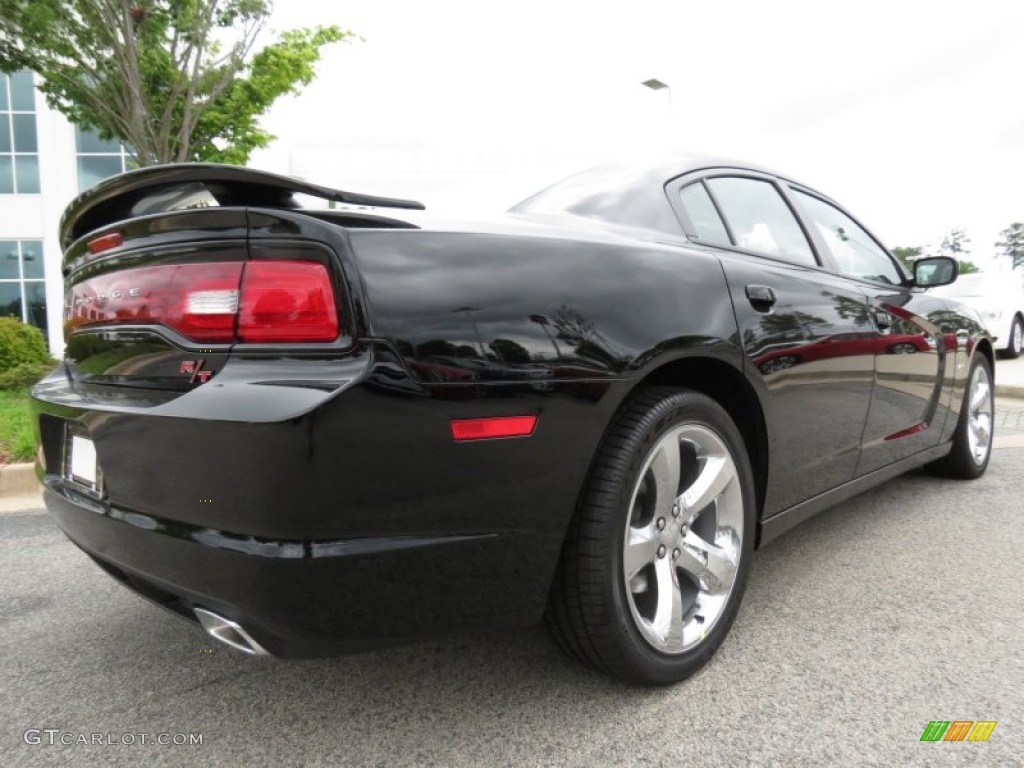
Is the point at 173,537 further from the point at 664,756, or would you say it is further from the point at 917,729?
the point at 917,729

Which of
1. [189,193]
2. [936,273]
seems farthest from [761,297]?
[936,273]

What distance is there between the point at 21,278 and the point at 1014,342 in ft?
66.6

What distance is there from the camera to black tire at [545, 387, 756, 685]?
5.35ft

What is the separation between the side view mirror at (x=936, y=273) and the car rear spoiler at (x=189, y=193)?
109 inches

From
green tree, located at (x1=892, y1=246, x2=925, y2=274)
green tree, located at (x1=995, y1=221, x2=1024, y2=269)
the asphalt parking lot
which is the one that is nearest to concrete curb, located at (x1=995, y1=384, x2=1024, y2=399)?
green tree, located at (x1=892, y1=246, x2=925, y2=274)

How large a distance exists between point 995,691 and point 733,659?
0.62m

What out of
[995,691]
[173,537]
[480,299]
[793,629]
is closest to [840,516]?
[793,629]

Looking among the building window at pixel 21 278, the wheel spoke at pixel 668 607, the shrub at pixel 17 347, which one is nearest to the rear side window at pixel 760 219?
the wheel spoke at pixel 668 607

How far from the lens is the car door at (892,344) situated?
2.74 metres

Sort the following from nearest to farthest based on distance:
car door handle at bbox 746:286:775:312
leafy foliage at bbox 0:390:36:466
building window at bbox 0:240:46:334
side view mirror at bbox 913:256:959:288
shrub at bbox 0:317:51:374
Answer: car door handle at bbox 746:286:775:312, side view mirror at bbox 913:256:959:288, leafy foliage at bbox 0:390:36:466, shrub at bbox 0:317:51:374, building window at bbox 0:240:46:334

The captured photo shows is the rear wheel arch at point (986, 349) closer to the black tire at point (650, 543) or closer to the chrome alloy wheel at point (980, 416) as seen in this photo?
the chrome alloy wheel at point (980, 416)

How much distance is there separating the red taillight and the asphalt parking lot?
92cm

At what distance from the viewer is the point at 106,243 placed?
5.63ft

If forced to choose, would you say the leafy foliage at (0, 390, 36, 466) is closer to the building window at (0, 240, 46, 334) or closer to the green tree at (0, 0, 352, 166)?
the green tree at (0, 0, 352, 166)
